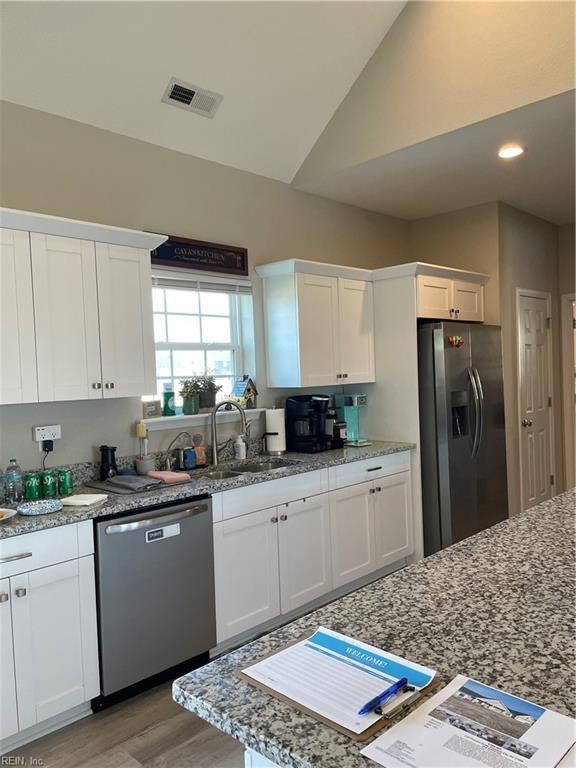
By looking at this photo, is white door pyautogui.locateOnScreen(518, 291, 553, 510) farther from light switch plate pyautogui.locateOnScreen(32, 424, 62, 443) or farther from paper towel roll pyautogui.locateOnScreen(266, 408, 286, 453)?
light switch plate pyautogui.locateOnScreen(32, 424, 62, 443)

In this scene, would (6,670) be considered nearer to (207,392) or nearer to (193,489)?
(193,489)

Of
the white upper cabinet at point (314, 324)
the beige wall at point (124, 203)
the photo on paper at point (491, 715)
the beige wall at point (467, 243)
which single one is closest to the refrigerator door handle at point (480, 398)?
the beige wall at point (467, 243)

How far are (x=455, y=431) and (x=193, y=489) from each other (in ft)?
6.85

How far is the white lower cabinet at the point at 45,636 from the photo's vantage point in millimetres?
2199

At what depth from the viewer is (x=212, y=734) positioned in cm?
238

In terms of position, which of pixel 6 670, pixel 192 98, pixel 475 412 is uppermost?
pixel 192 98

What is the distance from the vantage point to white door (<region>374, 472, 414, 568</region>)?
3887 millimetres

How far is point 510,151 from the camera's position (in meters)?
3.58

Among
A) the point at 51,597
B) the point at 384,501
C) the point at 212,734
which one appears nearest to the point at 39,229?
the point at 51,597

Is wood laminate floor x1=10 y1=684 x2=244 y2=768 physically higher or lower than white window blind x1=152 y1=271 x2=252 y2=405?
lower

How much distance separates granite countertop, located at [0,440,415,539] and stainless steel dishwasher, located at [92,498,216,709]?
52mm

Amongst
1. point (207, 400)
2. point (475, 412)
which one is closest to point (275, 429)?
point (207, 400)


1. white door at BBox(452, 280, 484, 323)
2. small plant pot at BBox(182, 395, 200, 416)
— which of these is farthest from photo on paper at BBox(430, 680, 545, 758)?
white door at BBox(452, 280, 484, 323)

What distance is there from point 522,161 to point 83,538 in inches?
136
